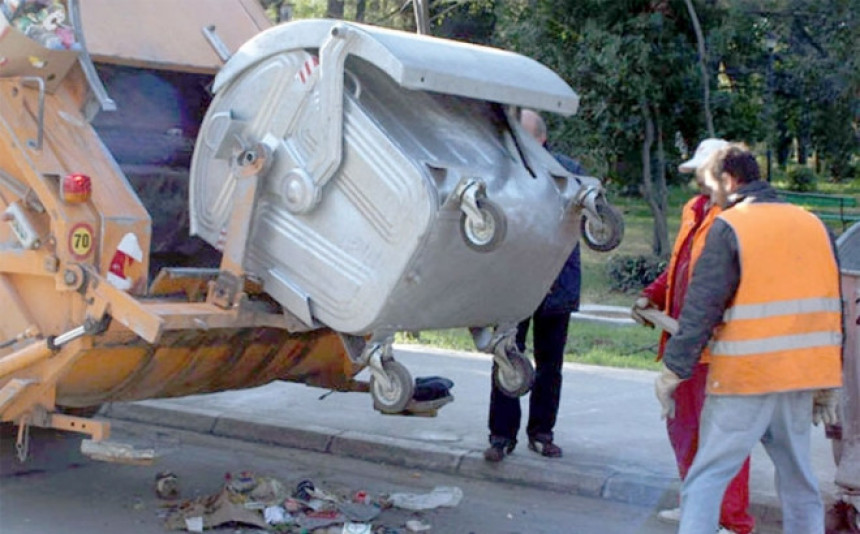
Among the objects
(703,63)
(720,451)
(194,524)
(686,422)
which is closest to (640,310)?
(686,422)

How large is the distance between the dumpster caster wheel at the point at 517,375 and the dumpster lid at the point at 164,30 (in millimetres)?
2051

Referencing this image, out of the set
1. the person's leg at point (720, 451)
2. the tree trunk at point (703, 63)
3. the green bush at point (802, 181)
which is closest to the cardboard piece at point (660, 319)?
the person's leg at point (720, 451)

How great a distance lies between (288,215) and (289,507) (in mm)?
1349

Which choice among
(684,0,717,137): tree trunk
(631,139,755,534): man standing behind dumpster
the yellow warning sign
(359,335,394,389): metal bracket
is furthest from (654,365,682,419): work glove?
(684,0,717,137): tree trunk

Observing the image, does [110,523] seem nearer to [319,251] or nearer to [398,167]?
[319,251]

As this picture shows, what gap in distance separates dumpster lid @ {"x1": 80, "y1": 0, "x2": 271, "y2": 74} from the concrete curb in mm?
2194

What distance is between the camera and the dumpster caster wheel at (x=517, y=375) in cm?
575

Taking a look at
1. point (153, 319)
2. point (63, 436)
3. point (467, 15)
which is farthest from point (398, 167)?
point (467, 15)

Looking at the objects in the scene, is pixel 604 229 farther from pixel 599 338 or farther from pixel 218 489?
pixel 599 338

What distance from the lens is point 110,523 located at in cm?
575

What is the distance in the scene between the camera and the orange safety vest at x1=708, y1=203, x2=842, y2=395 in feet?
15.5

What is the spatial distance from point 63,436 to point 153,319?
2456 millimetres

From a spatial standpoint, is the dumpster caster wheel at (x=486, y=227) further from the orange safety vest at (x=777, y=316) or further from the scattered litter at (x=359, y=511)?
the scattered litter at (x=359, y=511)

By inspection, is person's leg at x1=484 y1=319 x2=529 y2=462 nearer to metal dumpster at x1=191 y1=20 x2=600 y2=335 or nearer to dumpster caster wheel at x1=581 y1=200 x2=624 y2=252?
metal dumpster at x1=191 y1=20 x2=600 y2=335
